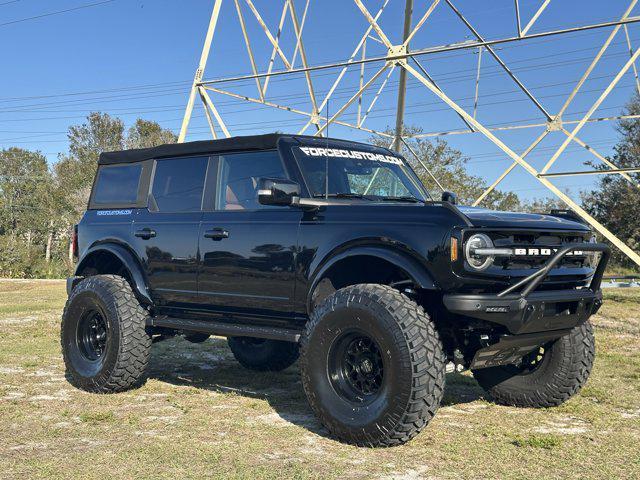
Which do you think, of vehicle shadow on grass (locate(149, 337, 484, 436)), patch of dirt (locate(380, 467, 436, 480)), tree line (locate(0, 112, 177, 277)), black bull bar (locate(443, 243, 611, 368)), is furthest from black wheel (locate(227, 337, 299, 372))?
tree line (locate(0, 112, 177, 277))

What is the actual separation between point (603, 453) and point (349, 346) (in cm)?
Result: 178

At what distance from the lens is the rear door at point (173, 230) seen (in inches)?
248

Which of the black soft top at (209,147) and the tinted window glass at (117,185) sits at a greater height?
the black soft top at (209,147)

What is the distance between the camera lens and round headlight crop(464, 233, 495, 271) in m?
4.66

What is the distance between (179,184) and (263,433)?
2645 millimetres

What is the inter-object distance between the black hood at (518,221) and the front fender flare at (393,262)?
47 cm

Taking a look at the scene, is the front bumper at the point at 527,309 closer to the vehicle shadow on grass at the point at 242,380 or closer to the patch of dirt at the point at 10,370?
the vehicle shadow on grass at the point at 242,380

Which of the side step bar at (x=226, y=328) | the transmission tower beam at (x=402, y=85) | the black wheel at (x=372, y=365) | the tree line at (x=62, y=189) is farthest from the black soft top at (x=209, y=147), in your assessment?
the tree line at (x=62, y=189)

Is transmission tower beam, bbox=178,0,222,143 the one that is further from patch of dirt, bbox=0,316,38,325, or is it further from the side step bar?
the side step bar

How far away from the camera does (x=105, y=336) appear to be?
6902 millimetres

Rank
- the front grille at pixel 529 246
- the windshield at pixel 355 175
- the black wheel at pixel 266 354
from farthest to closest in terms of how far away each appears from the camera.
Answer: the black wheel at pixel 266 354
the windshield at pixel 355 175
the front grille at pixel 529 246

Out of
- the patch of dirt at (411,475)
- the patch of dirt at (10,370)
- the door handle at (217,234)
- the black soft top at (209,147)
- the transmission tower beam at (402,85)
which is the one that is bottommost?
the patch of dirt at (411,475)

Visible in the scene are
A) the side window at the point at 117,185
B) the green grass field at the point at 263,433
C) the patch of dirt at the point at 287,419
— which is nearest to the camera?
the green grass field at the point at 263,433

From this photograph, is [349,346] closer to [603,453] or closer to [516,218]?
[516,218]
